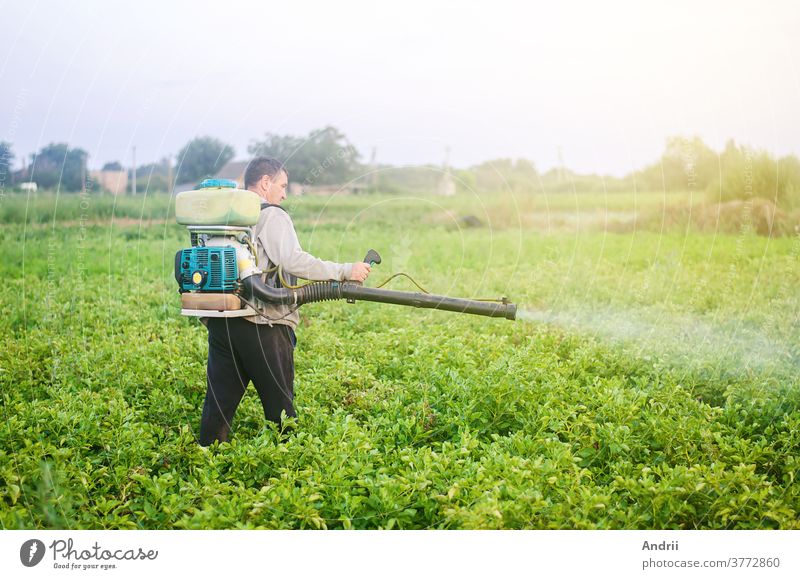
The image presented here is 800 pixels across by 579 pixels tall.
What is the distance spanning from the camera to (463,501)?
127 inches

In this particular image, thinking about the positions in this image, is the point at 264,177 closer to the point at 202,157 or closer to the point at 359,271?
the point at 359,271

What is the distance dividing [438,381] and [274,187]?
140 cm

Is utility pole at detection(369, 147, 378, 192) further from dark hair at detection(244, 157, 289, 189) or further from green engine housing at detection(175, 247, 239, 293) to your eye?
green engine housing at detection(175, 247, 239, 293)

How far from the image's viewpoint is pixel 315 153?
14.4 ft

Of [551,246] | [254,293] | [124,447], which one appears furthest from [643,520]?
[551,246]

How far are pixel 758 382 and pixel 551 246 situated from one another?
7.44 feet

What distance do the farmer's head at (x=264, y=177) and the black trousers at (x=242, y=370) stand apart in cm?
63

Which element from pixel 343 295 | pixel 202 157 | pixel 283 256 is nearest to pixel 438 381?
pixel 343 295

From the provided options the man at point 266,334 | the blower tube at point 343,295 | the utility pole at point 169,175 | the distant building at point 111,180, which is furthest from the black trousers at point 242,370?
the distant building at point 111,180

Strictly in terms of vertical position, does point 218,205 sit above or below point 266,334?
above

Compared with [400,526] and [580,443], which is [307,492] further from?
[580,443]

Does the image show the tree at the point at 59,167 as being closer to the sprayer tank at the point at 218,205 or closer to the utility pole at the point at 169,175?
the utility pole at the point at 169,175

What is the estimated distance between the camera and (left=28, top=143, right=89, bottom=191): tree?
16.1 feet

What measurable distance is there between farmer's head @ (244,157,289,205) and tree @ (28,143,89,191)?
5.98 feet
